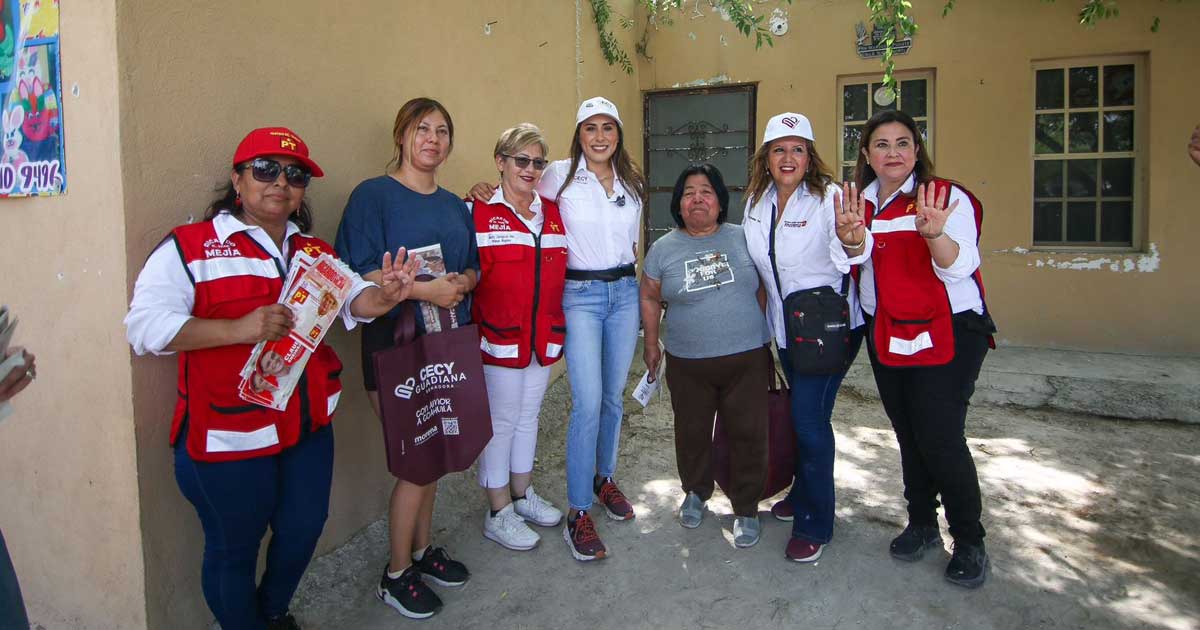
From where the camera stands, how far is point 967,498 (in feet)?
9.18

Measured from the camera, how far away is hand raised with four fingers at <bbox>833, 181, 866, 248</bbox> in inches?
102

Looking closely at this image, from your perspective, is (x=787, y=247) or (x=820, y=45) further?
(x=820, y=45)

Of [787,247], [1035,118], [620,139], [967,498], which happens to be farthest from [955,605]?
[1035,118]

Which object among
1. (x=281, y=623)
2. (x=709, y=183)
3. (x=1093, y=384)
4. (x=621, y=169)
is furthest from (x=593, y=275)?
(x=1093, y=384)

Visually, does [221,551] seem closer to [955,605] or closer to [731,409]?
[731,409]

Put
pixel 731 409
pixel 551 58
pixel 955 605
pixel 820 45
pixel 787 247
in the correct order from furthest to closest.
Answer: pixel 820 45
pixel 551 58
pixel 731 409
pixel 787 247
pixel 955 605

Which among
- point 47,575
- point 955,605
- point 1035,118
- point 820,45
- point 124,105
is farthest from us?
point 820,45

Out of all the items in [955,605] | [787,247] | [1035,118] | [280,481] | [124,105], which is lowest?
[955,605]

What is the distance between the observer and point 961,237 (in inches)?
102

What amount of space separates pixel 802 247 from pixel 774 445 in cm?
92

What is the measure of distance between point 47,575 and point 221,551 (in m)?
0.90

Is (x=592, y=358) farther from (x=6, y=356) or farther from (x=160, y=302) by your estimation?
(x=6, y=356)

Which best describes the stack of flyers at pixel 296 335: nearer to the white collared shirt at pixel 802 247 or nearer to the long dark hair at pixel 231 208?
the long dark hair at pixel 231 208

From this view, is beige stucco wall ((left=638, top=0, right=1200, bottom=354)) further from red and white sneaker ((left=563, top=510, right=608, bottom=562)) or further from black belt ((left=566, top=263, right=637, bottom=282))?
red and white sneaker ((left=563, top=510, right=608, bottom=562))
